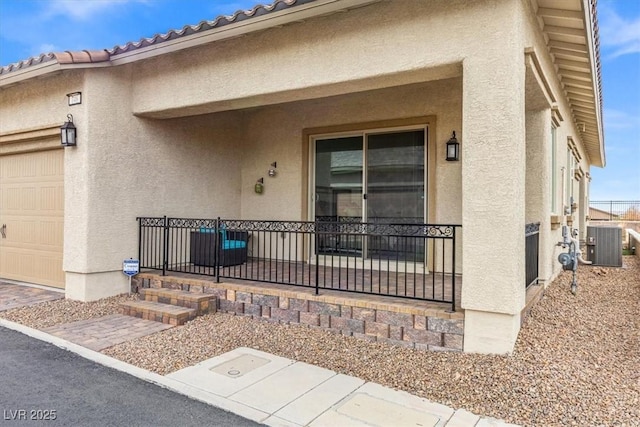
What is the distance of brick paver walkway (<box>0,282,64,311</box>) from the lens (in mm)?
6336

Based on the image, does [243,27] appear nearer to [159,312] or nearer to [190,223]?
[190,223]

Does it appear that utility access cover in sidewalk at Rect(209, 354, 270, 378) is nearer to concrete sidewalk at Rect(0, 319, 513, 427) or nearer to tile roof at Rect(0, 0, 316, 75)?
concrete sidewalk at Rect(0, 319, 513, 427)

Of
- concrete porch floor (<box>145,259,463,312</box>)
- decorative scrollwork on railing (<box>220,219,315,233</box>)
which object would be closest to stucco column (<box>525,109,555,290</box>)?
concrete porch floor (<box>145,259,463,312</box>)

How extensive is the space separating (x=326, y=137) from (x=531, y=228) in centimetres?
400

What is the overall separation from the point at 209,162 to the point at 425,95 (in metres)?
4.27

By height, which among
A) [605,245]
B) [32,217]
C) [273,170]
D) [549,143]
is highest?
[549,143]

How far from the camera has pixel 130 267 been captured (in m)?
6.70

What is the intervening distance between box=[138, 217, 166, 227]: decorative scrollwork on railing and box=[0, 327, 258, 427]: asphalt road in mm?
2896

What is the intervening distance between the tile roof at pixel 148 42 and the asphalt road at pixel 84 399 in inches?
162

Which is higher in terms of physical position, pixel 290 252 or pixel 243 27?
pixel 243 27

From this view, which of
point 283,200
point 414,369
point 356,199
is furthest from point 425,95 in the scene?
point 414,369

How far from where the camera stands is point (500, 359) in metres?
3.91

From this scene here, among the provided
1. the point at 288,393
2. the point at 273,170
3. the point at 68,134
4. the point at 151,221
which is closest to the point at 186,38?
the point at 68,134

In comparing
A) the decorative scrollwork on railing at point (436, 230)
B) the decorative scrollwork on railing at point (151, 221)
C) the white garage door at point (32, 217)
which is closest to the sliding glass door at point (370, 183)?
the decorative scrollwork on railing at point (436, 230)
